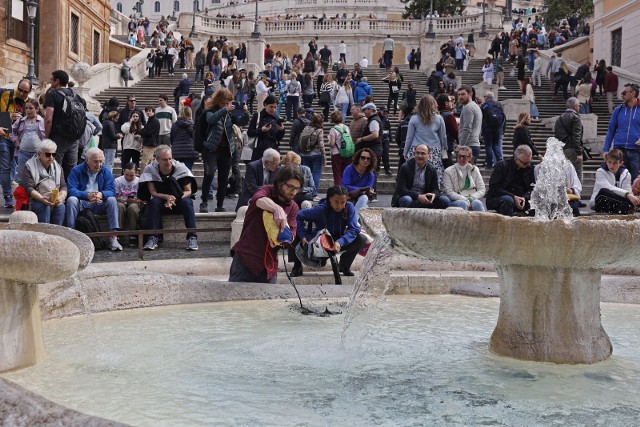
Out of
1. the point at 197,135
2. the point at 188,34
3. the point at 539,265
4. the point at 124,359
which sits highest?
the point at 188,34

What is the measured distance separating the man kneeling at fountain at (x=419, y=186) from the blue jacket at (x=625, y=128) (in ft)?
13.1

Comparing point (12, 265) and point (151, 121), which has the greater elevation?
point (151, 121)

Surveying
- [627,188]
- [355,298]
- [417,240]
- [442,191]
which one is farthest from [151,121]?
[417,240]

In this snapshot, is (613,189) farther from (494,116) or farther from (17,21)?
(17,21)

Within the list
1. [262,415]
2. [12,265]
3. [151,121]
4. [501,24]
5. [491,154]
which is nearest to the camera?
[262,415]

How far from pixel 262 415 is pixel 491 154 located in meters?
13.5

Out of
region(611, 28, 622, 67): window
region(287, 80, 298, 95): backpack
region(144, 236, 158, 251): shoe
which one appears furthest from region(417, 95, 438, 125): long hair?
region(611, 28, 622, 67): window

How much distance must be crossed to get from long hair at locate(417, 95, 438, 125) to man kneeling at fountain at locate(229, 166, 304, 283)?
4.86 m

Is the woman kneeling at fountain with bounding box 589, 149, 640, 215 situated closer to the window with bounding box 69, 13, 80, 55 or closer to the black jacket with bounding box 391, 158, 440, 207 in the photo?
the black jacket with bounding box 391, 158, 440, 207

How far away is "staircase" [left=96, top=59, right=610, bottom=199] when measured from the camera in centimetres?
1741

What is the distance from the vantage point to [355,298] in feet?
20.2

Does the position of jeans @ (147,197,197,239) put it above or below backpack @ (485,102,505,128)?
below

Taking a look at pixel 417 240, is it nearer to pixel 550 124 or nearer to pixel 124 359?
pixel 124 359

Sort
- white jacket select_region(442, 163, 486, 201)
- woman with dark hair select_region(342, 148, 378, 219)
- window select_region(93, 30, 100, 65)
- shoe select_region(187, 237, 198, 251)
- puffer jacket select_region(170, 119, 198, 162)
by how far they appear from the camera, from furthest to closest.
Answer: window select_region(93, 30, 100, 65), puffer jacket select_region(170, 119, 198, 162), white jacket select_region(442, 163, 486, 201), woman with dark hair select_region(342, 148, 378, 219), shoe select_region(187, 237, 198, 251)
